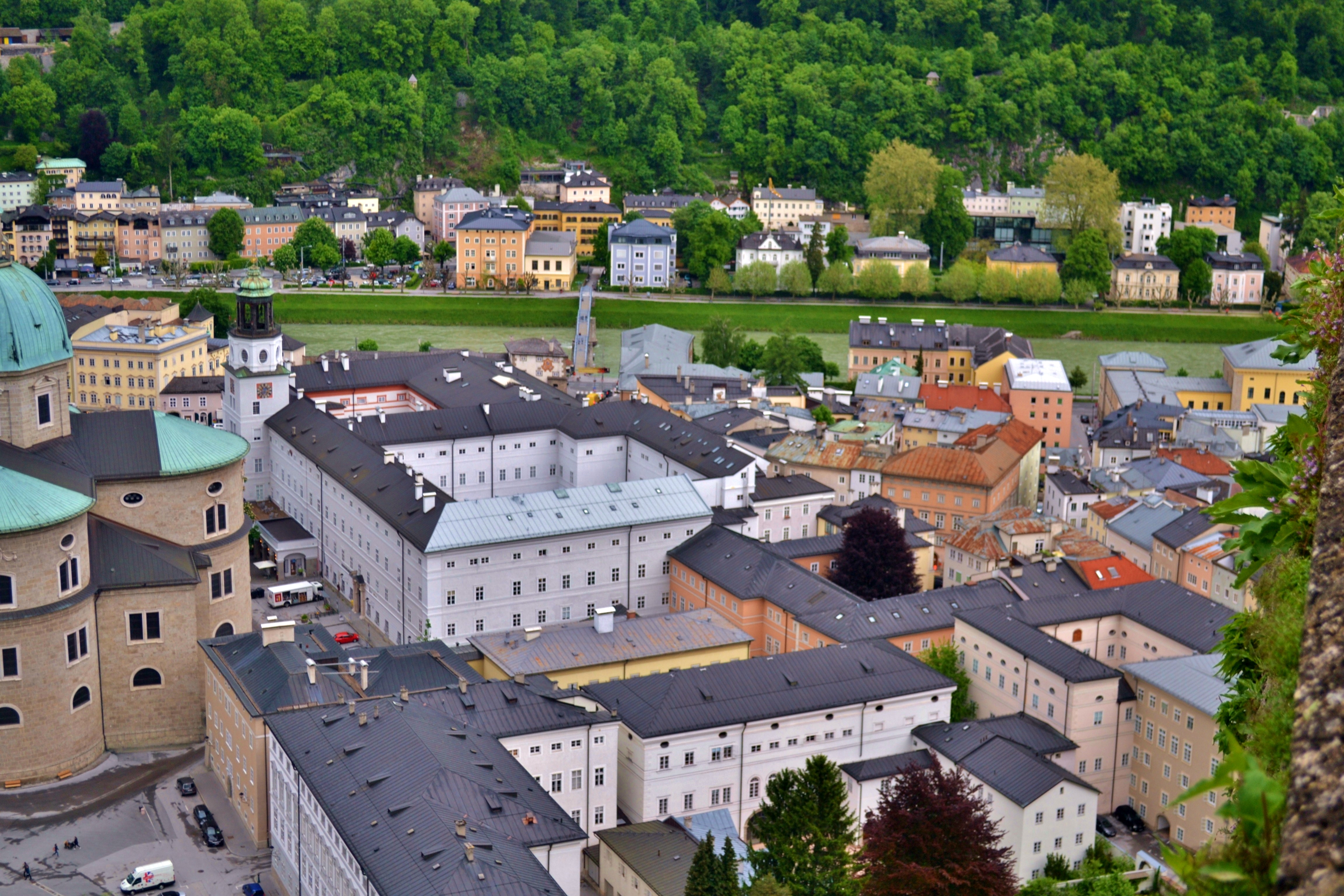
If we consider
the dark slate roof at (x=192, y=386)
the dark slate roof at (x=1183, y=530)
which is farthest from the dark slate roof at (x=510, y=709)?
the dark slate roof at (x=192, y=386)

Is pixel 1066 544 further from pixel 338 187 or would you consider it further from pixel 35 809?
pixel 338 187

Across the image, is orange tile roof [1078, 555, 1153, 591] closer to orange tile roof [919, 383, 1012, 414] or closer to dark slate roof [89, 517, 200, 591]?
orange tile roof [919, 383, 1012, 414]

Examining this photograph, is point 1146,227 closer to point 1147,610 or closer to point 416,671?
point 1147,610

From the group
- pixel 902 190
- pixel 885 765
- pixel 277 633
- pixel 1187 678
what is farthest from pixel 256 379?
pixel 902 190

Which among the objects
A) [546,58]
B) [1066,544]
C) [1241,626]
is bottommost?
[1066,544]

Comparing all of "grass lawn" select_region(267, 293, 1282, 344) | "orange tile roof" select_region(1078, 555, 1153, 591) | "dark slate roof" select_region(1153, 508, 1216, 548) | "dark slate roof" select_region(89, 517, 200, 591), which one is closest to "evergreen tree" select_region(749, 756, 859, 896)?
"dark slate roof" select_region(89, 517, 200, 591)

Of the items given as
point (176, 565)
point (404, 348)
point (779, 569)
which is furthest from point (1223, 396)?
point (176, 565)
